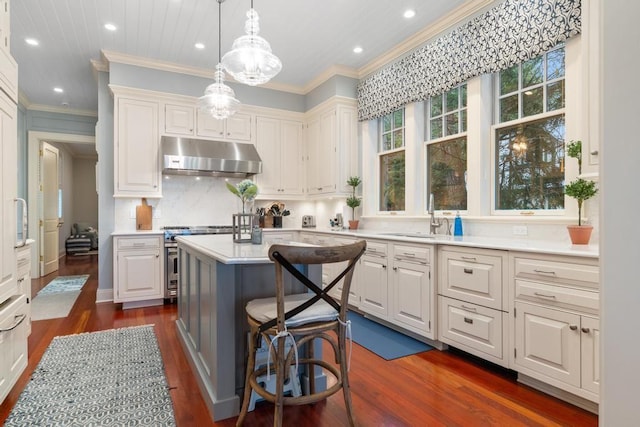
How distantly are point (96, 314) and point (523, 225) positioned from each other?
4440 millimetres

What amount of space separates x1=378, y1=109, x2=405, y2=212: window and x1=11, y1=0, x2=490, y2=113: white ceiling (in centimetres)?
84

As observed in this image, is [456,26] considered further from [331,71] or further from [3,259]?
[3,259]

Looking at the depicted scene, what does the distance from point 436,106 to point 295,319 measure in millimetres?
3218

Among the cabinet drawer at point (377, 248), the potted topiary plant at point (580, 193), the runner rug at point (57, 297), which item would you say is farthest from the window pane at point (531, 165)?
the runner rug at point (57, 297)

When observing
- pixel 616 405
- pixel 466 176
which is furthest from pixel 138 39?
pixel 616 405

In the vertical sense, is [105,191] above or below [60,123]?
below

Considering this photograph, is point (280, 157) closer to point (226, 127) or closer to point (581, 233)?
point (226, 127)

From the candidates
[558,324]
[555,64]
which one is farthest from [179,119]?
[558,324]

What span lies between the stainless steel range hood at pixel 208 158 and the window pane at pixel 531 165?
122 inches

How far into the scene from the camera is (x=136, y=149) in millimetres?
4473

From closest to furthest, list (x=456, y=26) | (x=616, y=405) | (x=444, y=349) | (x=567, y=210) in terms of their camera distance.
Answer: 1. (x=616, y=405)
2. (x=567, y=210)
3. (x=444, y=349)
4. (x=456, y=26)

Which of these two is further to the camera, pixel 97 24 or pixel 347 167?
pixel 347 167

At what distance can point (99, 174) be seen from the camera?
4.48m

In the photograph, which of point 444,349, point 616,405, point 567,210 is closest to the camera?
point 616,405
